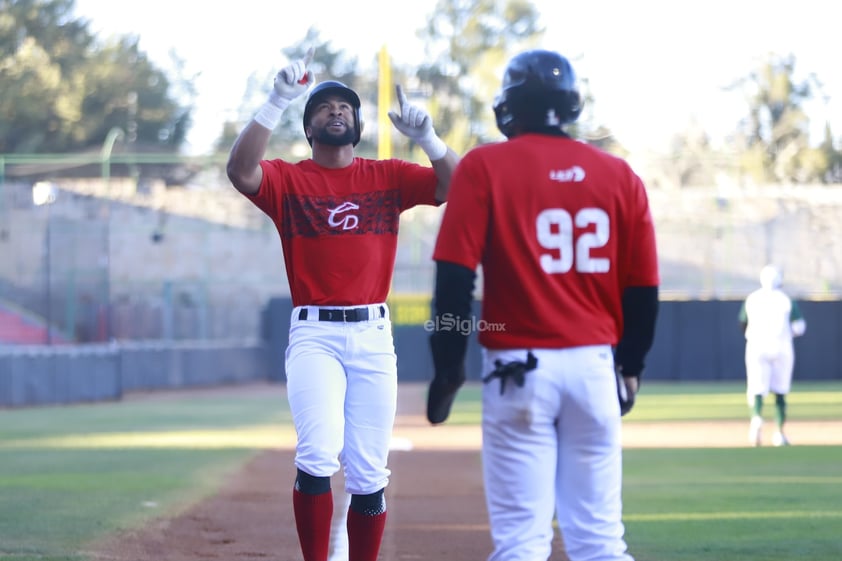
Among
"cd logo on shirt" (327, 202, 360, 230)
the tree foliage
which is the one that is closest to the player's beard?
"cd logo on shirt" (327, 202, 360, 230)

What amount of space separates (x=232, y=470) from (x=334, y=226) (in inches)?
281

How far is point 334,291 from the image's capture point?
19.9 ft

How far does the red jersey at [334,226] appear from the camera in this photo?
20.0 feet

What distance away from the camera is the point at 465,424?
1891cm

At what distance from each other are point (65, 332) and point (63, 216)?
7064 millimetres

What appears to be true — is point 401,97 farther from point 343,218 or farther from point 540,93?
point 540,93

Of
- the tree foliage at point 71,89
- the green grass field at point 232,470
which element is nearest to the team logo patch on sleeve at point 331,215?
the green grass field at point 232,470

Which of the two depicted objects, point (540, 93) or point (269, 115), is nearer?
point (540, 93)

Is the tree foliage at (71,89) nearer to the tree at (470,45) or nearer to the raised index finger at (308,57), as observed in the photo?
the tree at (470,45)

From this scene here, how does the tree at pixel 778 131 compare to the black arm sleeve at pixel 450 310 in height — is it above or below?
above

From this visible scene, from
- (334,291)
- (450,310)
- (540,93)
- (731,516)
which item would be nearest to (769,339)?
(731,516)

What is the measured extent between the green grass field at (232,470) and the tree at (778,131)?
30039 millimetres

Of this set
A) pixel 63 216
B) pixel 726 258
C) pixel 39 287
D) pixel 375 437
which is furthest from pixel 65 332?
pixel 375 437

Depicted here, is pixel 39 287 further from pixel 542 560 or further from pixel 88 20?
pixel 542 560
